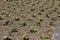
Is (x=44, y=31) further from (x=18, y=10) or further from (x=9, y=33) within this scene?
(x=18, y=10)

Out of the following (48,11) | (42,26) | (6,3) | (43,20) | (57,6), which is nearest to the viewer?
(42,26)

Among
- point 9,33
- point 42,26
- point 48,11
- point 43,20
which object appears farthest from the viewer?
point 48,11

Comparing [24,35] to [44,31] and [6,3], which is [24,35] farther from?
[6,3]

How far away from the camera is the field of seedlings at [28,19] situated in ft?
24.4

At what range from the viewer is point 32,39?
7059 mm

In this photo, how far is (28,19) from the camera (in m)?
8.97

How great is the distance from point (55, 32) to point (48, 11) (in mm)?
2811

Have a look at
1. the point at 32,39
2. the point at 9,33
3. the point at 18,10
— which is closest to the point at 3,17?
the point at 18,10

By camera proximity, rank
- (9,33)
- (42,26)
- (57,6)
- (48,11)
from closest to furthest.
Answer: (9,33) < (42,26) < (48,11) < (57,6)

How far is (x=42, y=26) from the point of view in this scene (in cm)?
817

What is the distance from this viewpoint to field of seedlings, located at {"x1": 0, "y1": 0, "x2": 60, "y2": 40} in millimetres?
7426

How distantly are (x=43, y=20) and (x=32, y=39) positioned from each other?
192 centimetres

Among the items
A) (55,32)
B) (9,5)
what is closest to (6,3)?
(9,5)

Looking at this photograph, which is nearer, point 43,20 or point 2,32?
point 2,32
